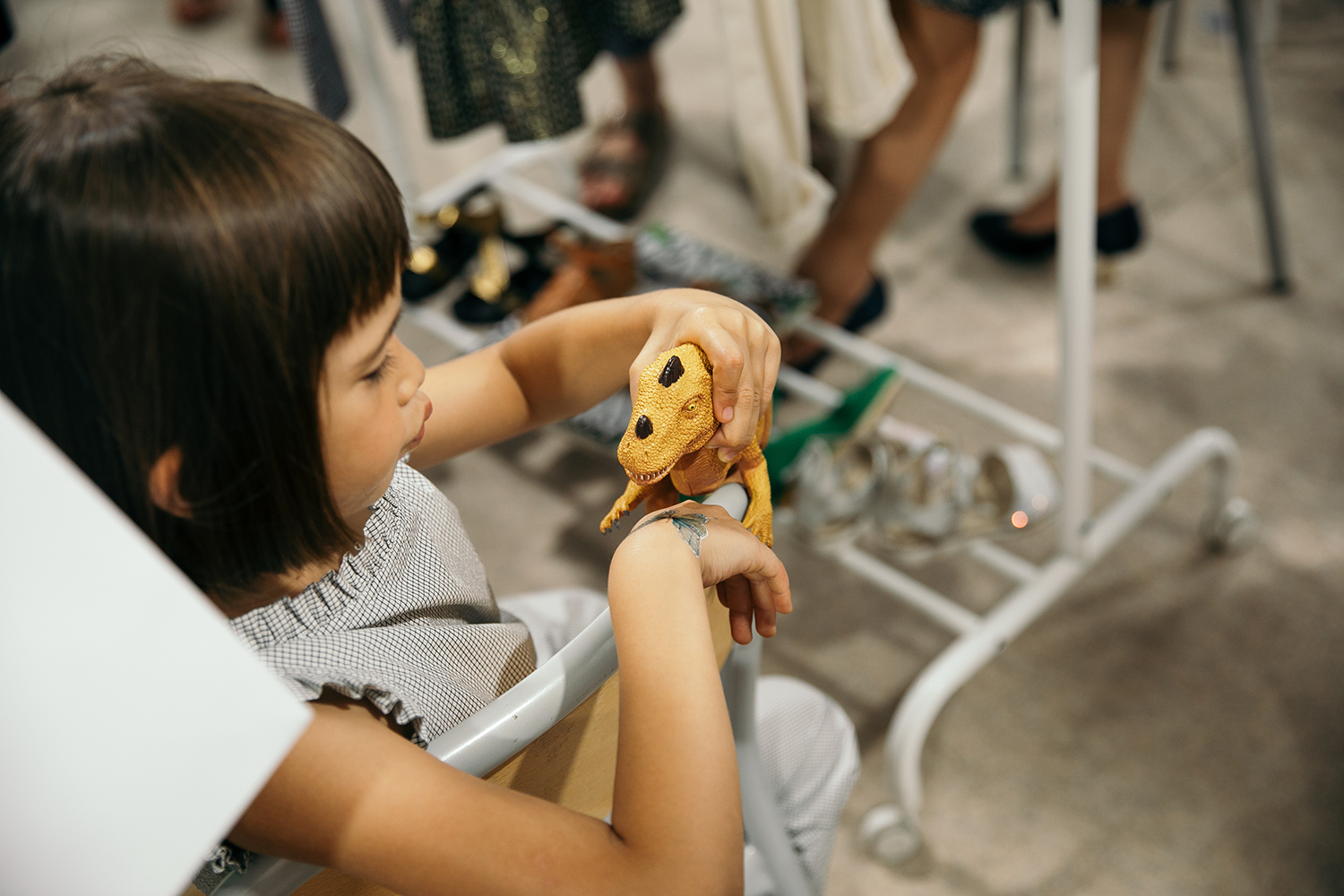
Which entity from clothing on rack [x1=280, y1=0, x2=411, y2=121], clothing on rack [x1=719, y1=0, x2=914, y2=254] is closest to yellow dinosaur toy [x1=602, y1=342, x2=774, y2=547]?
clothing on rack [x1=719, y1=0, x2=914, y2=254]

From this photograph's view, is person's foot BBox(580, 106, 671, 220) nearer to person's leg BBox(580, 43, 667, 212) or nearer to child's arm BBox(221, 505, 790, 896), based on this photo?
person's leg BBox(580, 43, 667, 212)

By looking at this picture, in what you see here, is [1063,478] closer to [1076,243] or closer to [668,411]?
[1076,243]

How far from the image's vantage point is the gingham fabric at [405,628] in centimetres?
46

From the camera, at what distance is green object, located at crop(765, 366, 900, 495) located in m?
1.09

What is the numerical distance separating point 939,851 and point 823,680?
0.76 ft

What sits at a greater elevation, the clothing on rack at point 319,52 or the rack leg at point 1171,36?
the clothing on rack at point 319,52

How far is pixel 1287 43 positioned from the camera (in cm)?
201

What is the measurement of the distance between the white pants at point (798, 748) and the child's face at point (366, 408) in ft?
0.78

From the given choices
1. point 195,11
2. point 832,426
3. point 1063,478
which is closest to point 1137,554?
point 1063,478

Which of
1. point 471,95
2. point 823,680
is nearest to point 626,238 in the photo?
point 471,95

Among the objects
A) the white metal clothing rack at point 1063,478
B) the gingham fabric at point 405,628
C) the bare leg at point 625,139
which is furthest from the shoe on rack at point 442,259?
the gingham fabric at point 405,628

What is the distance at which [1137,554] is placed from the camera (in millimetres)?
1307

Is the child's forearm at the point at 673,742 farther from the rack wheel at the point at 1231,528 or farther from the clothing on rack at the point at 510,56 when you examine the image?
the rack wheel at the point at 1231,528

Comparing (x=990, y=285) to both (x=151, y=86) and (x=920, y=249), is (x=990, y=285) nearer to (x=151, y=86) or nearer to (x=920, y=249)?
(x=920, y=249)
